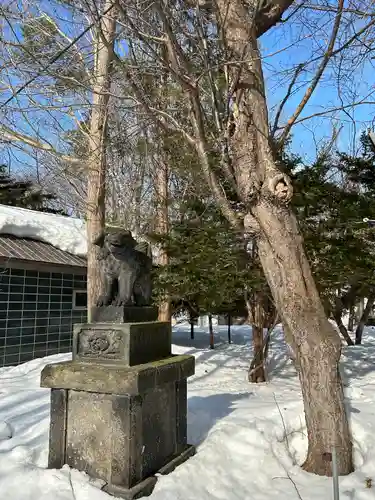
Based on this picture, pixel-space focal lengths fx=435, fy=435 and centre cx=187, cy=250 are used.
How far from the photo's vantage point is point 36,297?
11.1m

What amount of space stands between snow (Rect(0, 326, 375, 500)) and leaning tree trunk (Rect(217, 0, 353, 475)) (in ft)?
1.22

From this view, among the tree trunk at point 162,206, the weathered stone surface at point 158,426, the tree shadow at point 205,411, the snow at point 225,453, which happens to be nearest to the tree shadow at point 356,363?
the snow at point 225,453

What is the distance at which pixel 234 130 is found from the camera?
509 centimetres

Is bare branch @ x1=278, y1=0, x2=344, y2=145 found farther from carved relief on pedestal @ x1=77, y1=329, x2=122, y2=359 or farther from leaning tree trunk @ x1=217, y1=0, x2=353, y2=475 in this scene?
carved relief on pedestal @ x1=77, y1=329, x2=122, y2=359

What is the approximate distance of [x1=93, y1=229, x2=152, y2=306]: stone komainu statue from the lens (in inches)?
161

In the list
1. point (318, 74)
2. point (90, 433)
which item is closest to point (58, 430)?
point (90, 433)

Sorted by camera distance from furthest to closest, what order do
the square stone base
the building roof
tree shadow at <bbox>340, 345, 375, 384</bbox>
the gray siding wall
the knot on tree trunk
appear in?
the gray siding wall, the building roof, tree shadow at <bbox>340, 345, 375, 384</bbox>, the knot on tree trunk, the square stone base

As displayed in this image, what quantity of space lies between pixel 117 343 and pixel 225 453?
1.63 metres

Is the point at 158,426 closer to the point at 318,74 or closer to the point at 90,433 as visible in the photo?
the point at 90,433

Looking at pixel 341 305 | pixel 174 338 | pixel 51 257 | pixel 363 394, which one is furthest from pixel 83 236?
pixel 363 394

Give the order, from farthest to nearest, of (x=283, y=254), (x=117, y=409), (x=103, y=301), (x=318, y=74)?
(x=318, y=74), (x=283, y=254), (x=103, y=301), (x=117, y=409)

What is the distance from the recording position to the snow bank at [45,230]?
34.1ft

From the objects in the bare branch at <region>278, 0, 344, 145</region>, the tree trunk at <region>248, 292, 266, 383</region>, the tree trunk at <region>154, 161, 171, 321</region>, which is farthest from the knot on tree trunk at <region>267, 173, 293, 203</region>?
the tree trunk at <region>154, 161, 171, 321</region>

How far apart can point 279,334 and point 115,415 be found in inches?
555
